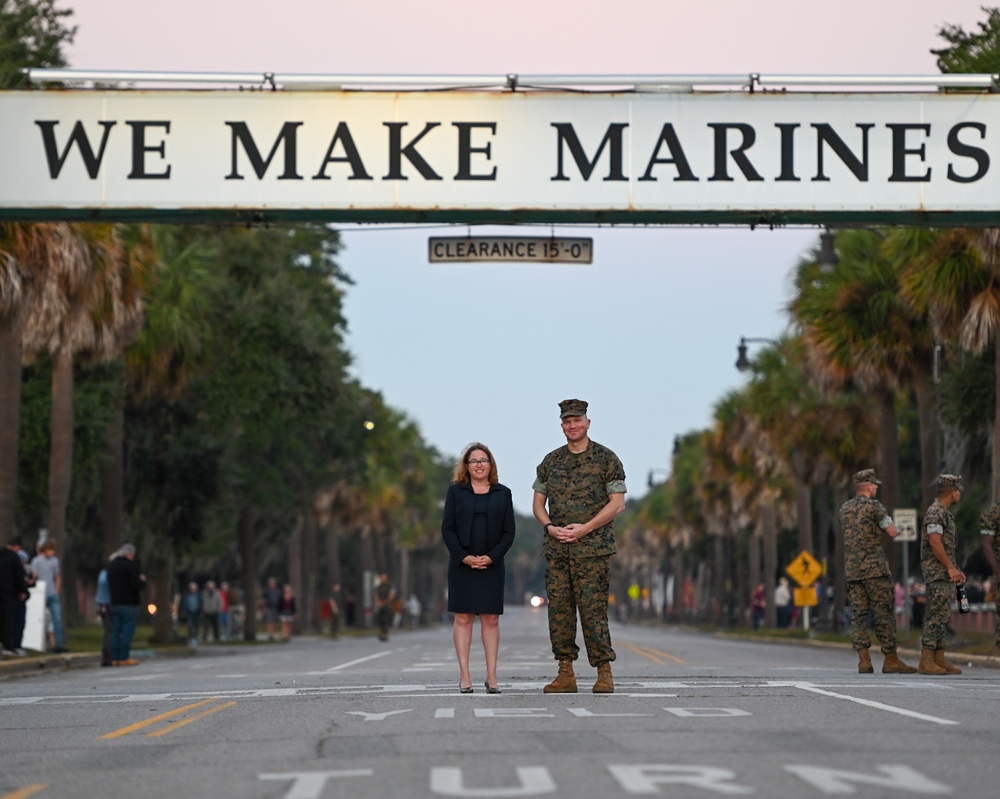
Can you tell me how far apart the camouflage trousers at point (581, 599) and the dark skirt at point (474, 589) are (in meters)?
0.57

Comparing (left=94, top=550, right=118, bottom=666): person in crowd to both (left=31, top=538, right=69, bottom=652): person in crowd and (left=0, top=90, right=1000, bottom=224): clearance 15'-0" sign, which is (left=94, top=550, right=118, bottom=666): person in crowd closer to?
(left=31, top=538, right=69, bottom=652): person in crowd

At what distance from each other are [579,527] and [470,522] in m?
1.07

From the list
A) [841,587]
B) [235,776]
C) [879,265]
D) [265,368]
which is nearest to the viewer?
[235,776]

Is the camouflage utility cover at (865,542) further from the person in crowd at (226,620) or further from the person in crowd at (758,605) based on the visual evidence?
the person in crowd at (758,605)

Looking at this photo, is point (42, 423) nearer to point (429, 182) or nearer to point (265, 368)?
point (265, 368)

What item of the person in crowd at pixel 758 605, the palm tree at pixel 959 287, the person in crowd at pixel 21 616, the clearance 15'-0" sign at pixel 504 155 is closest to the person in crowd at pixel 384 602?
the person in crowd at pixel 21 616

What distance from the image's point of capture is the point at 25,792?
9.28m

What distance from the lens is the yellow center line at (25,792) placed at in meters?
9.10

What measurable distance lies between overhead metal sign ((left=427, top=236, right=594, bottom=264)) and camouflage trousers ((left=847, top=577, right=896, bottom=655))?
15.6ft

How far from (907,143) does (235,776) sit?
13.7 metres

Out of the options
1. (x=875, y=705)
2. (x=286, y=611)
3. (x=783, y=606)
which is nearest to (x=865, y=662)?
(x=875, y=705)

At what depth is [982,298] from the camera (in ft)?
99.2

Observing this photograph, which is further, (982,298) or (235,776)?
(982,298)

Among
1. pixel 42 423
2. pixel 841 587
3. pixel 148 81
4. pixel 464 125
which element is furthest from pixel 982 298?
pixel 841 587
